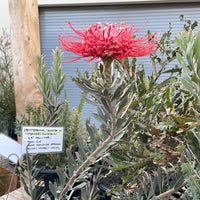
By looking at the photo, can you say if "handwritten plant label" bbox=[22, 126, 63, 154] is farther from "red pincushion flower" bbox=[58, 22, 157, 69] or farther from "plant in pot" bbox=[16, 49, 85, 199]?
"red pincushion flower" bbox=[58, 22, 157, 69]

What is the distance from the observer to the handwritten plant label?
0.52 m

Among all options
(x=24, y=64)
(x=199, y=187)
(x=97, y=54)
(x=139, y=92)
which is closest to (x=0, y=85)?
(x=24, y=64)

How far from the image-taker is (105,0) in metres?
2.10

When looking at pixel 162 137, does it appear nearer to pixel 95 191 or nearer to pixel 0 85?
pixel 95 191

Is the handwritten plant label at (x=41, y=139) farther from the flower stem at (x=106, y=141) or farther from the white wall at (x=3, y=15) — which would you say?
the white wall at (x=3, y=15)

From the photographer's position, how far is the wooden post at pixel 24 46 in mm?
1032

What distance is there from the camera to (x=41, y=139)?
0.53 m

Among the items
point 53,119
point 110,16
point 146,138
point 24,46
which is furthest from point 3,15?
point 146,138

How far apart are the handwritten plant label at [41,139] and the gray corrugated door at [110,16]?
Answer: 158 centimetres

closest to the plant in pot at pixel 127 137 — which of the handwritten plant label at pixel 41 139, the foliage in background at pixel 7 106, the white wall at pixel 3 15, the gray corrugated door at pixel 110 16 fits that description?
the handwritten plant label at pixel 41 139

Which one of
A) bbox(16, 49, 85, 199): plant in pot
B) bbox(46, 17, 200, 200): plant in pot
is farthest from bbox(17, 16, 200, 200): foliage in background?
bbox(16, 49, 85, 199): plant in pot

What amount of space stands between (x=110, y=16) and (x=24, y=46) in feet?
4.37

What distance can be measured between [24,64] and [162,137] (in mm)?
798

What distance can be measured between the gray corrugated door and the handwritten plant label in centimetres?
158
